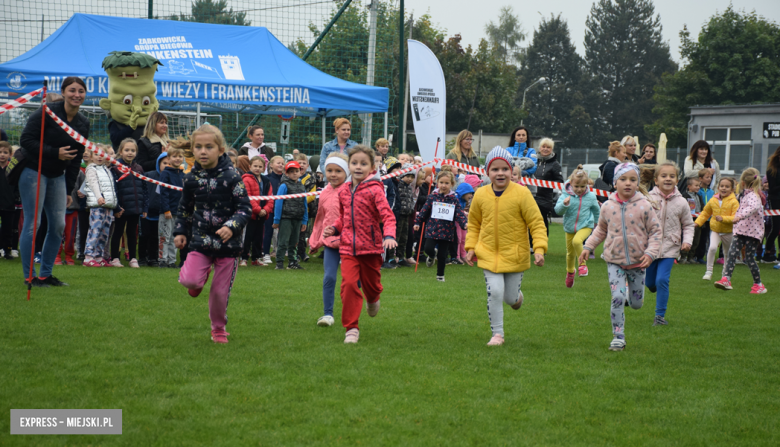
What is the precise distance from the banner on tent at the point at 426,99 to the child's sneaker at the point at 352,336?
401 inches

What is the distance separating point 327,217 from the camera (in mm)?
7176

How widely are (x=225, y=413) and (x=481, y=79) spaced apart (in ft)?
189

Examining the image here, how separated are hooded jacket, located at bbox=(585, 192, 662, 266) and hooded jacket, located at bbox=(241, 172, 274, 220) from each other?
649cm

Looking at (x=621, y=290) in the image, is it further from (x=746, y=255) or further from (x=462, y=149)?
(x=462, y=149)

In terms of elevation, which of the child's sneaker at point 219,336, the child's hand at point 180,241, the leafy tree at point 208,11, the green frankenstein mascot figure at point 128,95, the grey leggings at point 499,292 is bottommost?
the child's sneaker at point 219,336

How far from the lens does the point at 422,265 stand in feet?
45.4

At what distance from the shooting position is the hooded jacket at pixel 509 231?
21.3ft

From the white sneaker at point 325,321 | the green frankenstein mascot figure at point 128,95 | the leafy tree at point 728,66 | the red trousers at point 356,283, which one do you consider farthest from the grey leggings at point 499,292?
the leafy tree at point 728,66

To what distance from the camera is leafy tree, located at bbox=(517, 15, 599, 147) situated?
278ft

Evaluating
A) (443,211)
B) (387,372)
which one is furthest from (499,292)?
(443,211)

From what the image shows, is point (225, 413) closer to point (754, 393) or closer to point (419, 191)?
point (754, 393)

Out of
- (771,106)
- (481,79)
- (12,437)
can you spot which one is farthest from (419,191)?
(481,79)

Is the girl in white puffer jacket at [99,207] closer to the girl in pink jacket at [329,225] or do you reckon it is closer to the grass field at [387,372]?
the grass field at [387,372]

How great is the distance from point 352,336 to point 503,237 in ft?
5.40
